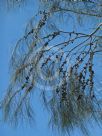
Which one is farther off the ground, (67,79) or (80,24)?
(80,24)

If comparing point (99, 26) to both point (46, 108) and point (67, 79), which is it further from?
point (46, 108)

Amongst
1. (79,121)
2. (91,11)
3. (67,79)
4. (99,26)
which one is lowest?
(79,121)

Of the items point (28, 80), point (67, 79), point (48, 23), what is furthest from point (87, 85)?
point (48, 23)

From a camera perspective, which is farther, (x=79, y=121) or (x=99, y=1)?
(x=99, y=1)

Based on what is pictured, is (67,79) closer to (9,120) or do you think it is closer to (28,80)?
(28,80)

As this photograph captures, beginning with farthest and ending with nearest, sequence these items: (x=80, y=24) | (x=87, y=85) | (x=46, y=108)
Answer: (x=80, y=24), (x=46, y=108), (x=87, y=85)

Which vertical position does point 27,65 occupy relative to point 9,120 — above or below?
above

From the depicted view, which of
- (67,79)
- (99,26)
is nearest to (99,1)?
(99,26)

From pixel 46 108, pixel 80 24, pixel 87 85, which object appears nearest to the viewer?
pixel 87 85

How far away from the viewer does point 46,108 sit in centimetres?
148

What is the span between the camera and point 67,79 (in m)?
1.40

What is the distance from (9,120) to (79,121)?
0.26 meters

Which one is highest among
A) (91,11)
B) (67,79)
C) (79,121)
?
(91,11)

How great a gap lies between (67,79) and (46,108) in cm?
15
